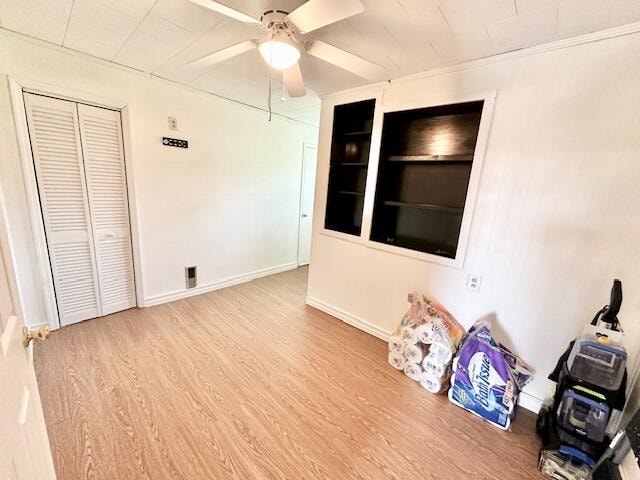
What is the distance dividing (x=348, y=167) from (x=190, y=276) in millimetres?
2297

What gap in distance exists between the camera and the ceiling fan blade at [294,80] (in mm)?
1644

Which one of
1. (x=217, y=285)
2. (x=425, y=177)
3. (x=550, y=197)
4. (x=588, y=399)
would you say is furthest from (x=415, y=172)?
(x=217, y=285)

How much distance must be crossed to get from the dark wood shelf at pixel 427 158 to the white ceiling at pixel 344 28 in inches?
25.9

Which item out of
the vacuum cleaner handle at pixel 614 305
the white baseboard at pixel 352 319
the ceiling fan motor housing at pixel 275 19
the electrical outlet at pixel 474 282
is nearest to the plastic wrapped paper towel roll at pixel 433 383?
the white baseboard at pixel 352 319

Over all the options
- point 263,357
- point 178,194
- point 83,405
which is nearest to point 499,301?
point 263,357

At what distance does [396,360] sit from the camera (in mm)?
2215

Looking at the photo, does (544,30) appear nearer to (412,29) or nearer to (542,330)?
(412,29)

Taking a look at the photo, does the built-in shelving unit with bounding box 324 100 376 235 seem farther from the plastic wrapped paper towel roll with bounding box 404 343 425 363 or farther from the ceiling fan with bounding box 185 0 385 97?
the plastic wrapped paper towel roll with bounding box 404 343 425 363

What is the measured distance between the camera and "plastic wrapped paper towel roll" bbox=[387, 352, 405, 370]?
218 cm

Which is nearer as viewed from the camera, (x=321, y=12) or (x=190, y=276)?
(x=321, y=12)

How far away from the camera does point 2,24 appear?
1.80 metres

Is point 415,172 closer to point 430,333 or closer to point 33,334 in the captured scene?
point 430,333

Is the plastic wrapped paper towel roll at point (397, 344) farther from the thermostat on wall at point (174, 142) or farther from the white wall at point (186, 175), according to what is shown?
the thermostat on wall at point (174, 142)

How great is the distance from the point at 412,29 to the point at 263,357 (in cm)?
253
